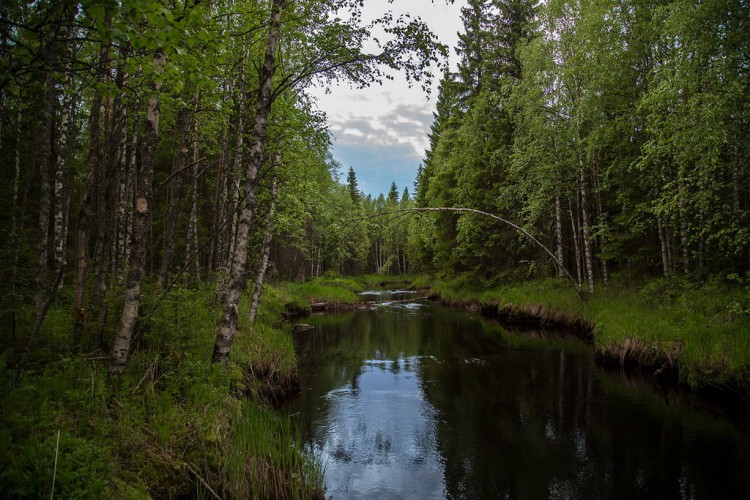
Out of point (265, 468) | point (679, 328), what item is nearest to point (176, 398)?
point (265, 468)

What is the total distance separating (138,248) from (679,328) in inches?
520

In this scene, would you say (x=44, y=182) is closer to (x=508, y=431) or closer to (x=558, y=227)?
(x=508, y=431)

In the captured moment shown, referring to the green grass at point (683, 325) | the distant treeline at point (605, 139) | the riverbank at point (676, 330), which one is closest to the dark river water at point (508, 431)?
the riverbank at point (676, 330)

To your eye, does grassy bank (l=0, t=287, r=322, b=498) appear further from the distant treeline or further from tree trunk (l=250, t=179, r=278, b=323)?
the distant treeline

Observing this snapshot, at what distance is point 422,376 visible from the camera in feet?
40.4

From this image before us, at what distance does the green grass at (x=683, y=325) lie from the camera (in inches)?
360

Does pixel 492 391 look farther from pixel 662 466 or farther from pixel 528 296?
pixel 528 296

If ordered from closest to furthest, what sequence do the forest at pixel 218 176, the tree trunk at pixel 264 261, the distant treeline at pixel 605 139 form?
the forest at pixel 218 176, the distant treeline at pixel 605 139, the tree trunk at pixel 264 261

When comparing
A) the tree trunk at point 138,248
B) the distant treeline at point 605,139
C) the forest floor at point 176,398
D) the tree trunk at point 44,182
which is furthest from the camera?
the distant treeline at point 605,139

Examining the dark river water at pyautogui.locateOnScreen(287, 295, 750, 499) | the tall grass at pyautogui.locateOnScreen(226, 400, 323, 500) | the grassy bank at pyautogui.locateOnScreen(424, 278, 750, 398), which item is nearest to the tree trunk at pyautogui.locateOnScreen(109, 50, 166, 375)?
the tall grass at pyautogui.locateOnScreen(226, 400, 323, 500)

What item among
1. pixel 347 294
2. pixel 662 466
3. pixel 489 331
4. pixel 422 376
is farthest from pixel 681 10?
pixel 347 294

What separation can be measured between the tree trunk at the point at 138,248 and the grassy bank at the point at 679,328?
483 inches

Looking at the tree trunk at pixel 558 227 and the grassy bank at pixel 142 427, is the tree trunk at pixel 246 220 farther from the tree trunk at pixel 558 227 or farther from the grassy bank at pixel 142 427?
the tree trunk at pixel 558 227

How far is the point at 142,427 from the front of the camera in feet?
15.6
